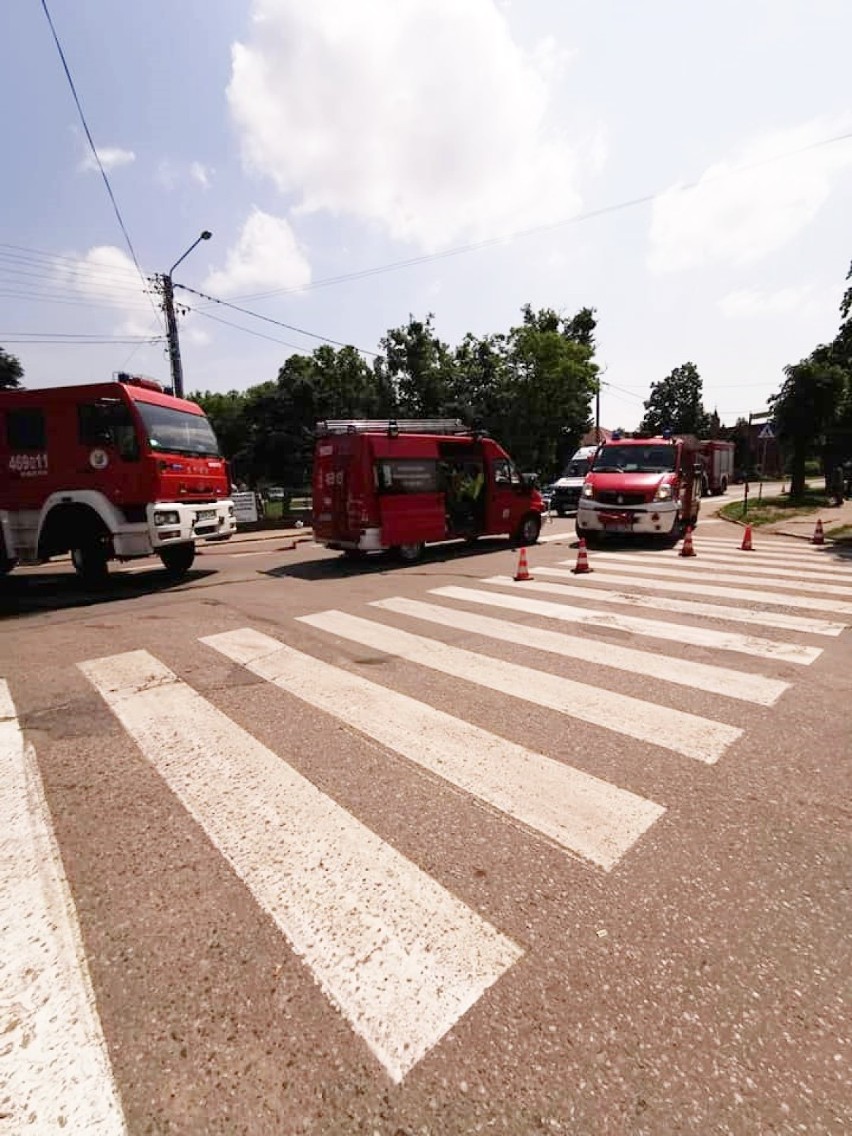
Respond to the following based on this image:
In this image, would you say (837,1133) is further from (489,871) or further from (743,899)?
(489,871)

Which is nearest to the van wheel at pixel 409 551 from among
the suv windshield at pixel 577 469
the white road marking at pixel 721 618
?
the white road marking at pixel 721 618

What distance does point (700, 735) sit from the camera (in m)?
3.61

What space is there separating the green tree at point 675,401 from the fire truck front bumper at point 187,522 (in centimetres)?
8968

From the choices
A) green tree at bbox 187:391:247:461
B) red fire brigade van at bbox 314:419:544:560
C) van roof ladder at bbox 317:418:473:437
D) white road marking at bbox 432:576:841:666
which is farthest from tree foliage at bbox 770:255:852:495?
green tree at bbox 187:391:247:461

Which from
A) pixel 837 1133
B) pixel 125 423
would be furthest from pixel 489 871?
pixel 125 423

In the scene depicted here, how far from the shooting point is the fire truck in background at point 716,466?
1261 inches

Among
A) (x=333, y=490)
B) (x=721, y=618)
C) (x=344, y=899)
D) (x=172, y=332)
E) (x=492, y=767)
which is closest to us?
(x=344, y=899)

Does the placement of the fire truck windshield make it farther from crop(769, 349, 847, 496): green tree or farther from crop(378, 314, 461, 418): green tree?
crop(378, 314, 461, 418): green tree

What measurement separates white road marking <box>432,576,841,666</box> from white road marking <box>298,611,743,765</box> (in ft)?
5.79

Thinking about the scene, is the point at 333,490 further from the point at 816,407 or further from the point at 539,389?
the point at 539,389

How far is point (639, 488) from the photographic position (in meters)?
12.3

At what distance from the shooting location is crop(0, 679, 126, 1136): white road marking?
4.83 ft

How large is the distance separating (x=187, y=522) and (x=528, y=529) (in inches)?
323

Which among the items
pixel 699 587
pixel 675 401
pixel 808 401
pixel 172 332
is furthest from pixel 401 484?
pixel 675 401
